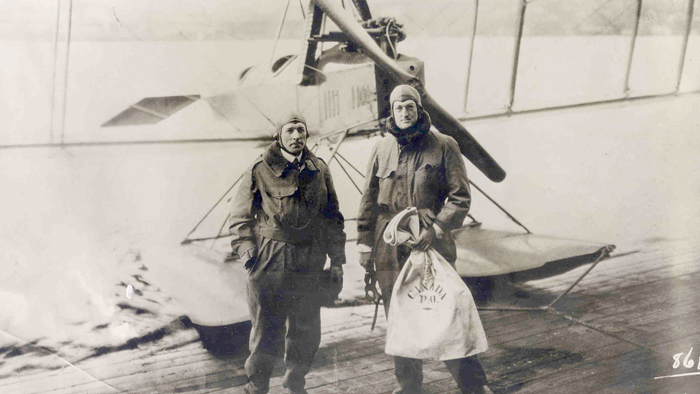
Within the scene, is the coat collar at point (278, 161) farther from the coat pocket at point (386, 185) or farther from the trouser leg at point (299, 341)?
the trouser leg at point (299, 341)

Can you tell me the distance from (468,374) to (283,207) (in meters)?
1.24

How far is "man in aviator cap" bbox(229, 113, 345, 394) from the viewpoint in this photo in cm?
265

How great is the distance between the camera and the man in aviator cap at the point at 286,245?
2648 mm

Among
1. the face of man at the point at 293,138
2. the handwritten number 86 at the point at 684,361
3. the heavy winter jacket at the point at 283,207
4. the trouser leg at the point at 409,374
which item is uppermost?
the face of man at the point at 293,138

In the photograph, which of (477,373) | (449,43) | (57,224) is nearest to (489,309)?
(477,373)

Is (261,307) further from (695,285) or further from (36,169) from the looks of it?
→ (695,285)

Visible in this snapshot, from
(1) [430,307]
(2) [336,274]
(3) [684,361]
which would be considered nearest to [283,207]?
(2) [336,274]

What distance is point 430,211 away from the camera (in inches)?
105

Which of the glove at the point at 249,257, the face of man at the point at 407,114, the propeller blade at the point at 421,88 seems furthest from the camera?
the propeller blade at the point at 421,88

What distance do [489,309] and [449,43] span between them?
4.83 feet

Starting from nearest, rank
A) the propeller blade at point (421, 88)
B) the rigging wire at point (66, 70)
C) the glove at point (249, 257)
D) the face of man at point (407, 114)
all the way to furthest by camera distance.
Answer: the glove at point (249, 257), the face of man at point (407, 114), the propeller blade at point (421, 88), the rigging wire at point (66, 70)

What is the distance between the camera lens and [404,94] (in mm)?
2703

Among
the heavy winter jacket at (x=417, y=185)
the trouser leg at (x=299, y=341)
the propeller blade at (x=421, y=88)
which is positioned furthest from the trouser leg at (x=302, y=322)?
the propeller blade at (x=421, y=88)

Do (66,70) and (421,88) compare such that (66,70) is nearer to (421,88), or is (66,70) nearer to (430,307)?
(421,88)
